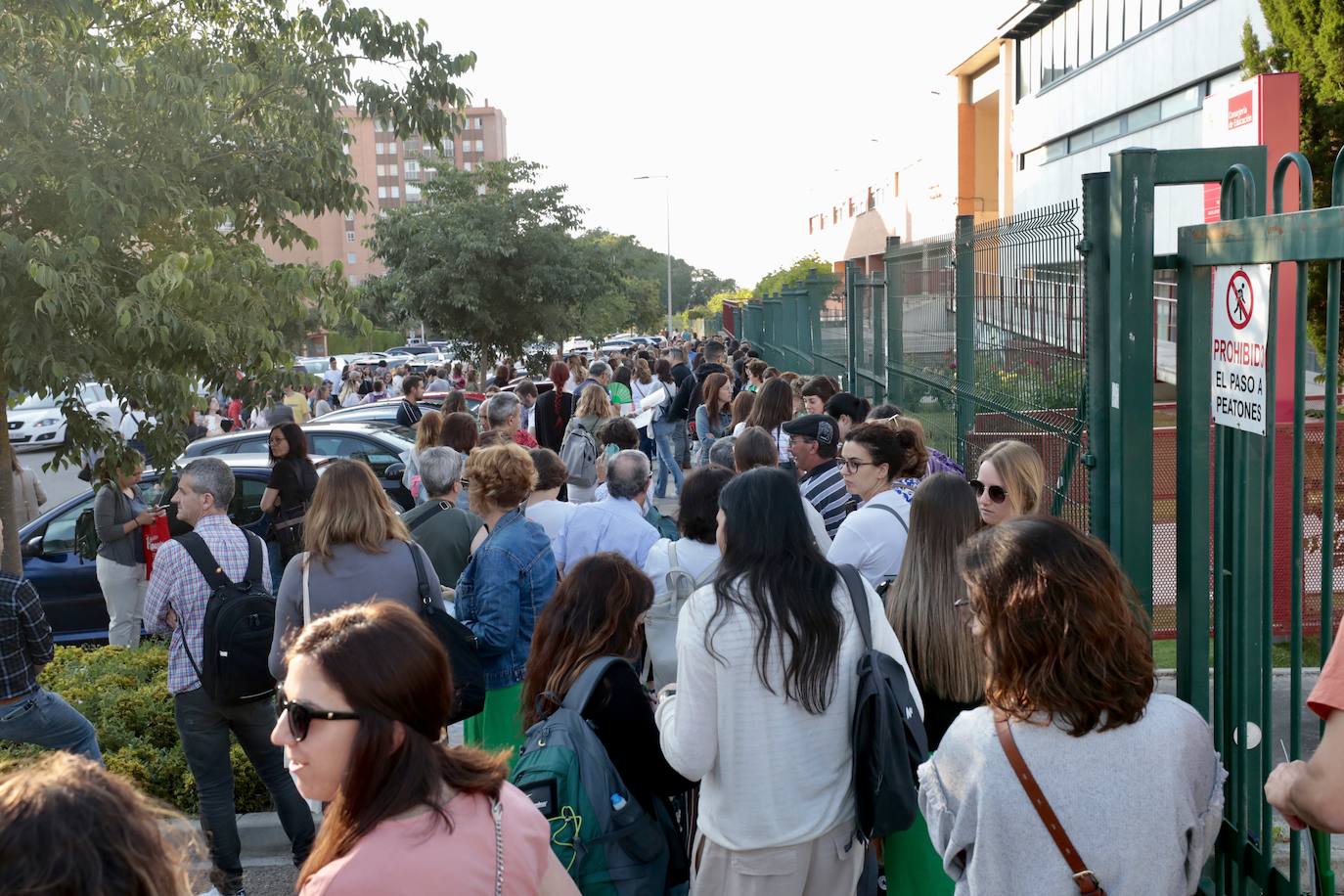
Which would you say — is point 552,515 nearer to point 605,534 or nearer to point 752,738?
point 605,534

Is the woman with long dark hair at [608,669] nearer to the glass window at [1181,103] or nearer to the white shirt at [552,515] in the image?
the white shirt at [552,515]

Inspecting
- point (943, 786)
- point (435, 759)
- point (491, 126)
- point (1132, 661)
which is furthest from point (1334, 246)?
point (491, 126)

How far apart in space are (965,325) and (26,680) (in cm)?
547

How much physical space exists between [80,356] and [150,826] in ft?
18.7

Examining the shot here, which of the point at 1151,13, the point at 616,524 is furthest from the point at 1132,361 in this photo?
the point at 1151,13

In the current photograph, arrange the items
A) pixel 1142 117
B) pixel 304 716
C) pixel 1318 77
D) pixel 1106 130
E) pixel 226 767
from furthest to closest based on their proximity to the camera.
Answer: pixel 1106 130, pixel 1142 117, pixel 1318 77, pixel 226 767, pixel 304 716

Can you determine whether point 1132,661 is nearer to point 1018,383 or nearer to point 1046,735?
point 1046,735

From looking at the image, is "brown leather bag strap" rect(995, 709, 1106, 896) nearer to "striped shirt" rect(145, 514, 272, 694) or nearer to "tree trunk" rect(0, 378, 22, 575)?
"striped shirt" rect(145, 514, 272, 694)

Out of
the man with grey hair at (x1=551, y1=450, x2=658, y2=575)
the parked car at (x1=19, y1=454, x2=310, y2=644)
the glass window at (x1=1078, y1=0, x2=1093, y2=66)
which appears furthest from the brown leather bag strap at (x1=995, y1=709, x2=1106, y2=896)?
the glass window at (x1=1078, y1=0, x2=1093, y2=66)

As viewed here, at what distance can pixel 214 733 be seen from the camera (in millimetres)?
5145

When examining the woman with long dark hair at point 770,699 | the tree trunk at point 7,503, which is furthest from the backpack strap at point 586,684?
the tree trunk at point 7,503

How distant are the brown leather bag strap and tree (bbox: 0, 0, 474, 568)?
5.17 metres

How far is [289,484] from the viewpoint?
8797 millimetres

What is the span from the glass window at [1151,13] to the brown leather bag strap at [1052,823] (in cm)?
2738
